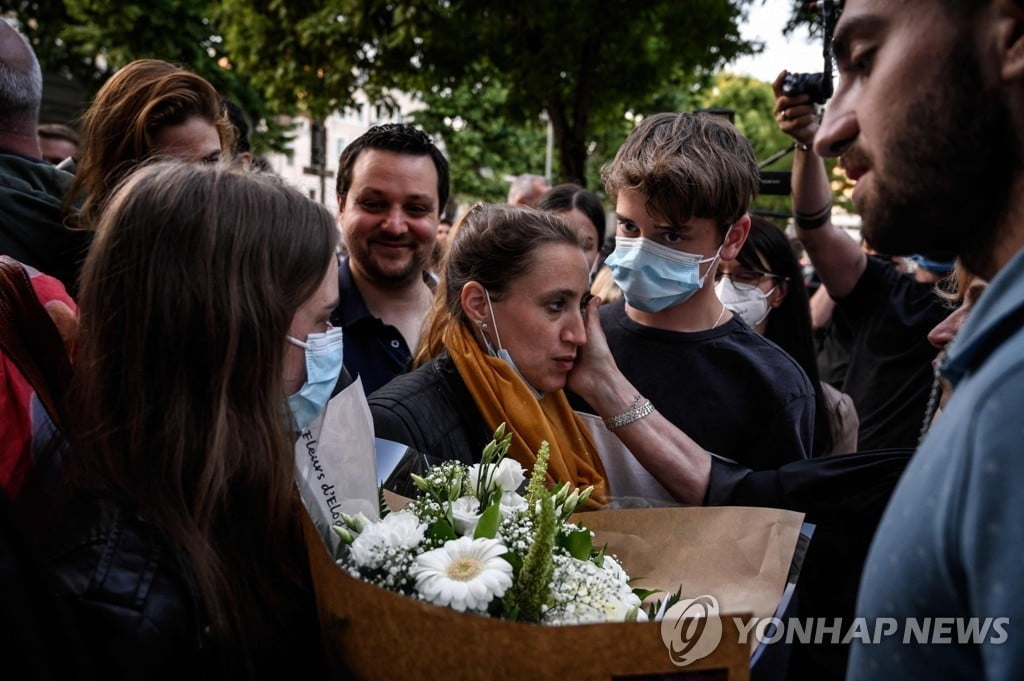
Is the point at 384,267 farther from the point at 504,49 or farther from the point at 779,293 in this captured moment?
the point at 504,49

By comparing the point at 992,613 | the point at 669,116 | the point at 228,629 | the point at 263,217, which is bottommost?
the point at 228,629

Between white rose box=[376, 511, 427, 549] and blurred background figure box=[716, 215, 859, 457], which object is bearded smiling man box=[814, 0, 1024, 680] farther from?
blurred background figure box=[716, 215, 859, 457]

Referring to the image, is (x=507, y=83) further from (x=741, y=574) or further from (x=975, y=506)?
(x=975, y=506)

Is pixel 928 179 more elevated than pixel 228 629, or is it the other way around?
pixel 928 179

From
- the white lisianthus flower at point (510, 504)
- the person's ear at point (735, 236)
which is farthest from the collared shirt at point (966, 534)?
the person's ear at point (735, 236)

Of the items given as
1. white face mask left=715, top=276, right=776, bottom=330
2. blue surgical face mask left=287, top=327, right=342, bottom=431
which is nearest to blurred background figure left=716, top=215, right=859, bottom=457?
white face mask left=715, top=276, right=776, bottom=330

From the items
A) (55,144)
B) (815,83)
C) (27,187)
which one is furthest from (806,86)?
(55,144)

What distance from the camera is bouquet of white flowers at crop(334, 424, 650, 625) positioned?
4.46ft

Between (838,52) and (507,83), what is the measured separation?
10.8 m

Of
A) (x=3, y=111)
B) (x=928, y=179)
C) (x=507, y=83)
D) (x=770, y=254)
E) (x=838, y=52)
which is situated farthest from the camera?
(x=507, y=83)

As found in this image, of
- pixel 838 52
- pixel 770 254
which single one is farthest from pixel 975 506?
pixel 770 254

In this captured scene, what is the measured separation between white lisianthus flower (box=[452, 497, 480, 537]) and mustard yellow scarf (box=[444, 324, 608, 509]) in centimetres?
65

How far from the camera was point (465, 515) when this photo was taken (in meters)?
1.57

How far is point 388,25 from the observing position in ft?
34.9
